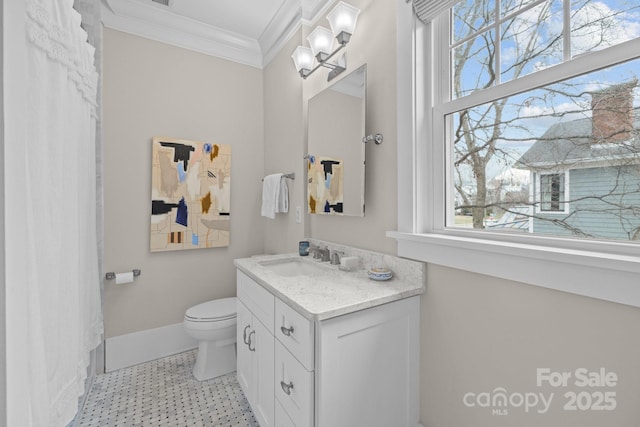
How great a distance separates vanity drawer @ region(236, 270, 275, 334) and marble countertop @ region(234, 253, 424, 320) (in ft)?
0.15

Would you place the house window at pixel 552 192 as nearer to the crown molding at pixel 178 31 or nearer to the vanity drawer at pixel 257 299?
the vanity drawer at pixel 257 299

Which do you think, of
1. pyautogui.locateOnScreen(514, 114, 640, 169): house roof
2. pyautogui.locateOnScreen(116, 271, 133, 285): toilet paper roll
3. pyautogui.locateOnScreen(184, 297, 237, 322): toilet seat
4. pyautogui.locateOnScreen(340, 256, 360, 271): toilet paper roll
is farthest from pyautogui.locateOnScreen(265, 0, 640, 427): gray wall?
pyautogui.locateOnScreen(116, 271, 133, 285): toilet paper roll

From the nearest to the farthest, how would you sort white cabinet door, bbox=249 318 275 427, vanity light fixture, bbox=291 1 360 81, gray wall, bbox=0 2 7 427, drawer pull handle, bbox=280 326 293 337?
gray wall, bbox=0 2 7 427 → drawer pull handle, bbox=280 326 293 337 → white cabinet door, bbox=249 318 275 427 → vanity light fixture, bbox=291 1 360 81

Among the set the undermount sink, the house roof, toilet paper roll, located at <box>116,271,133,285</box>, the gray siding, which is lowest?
toilet paper roll, located at <box>116,271,133,285</box>

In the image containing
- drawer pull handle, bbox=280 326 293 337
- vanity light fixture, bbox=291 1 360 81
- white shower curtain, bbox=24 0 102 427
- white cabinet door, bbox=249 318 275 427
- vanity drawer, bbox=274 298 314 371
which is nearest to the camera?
white shower curtain, bbox=24 0 102 427

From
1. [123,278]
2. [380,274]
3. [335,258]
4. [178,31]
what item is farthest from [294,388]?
[178,31]

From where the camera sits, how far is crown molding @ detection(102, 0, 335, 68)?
2010 millimetres

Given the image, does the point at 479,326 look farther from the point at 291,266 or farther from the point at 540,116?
the point at 291,266

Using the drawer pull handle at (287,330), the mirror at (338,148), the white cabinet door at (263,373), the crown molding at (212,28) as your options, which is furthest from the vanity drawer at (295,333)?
the crown molding at (212,28)

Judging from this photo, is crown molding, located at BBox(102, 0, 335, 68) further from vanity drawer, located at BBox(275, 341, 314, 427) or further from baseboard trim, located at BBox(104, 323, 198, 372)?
baseboard trim, located at BBox(104, 323, 198, 372)

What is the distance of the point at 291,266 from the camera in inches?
72.1

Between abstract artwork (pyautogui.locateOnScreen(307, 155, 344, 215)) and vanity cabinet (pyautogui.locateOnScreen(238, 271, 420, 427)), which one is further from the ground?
abstract artwork (pyautogui.locateOnScreen(307, 155, 344, 215))

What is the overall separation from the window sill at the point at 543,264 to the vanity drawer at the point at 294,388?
69cm

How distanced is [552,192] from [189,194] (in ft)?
7.55
